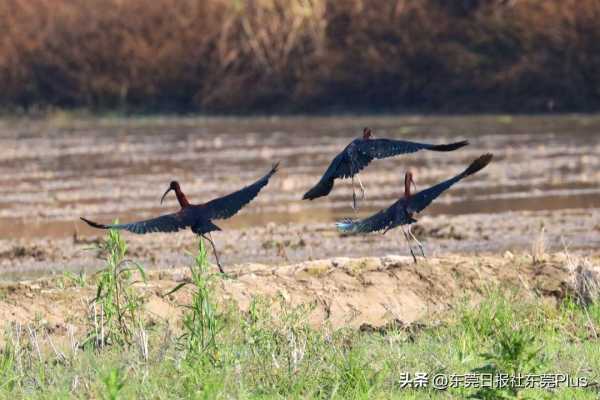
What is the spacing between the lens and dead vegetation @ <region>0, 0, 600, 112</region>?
28156 mm

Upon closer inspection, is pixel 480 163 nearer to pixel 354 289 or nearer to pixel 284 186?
pixel 354 289

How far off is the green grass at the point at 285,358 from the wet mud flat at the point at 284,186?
231cm

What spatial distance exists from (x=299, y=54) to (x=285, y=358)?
23.8 meters

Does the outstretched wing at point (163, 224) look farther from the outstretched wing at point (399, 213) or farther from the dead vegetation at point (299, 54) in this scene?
the dead vegetation at point (299, 54)

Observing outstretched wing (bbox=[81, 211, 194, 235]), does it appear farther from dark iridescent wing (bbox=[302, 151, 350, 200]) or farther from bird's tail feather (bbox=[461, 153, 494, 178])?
bird's tail feather (bbox=[461, 153, 494, 178])

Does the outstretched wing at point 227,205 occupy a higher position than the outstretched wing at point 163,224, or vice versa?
the outstretched wing at point 227,205

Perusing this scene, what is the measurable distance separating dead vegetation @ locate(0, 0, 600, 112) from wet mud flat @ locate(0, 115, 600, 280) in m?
1.49

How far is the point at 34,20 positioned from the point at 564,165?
18.0 m

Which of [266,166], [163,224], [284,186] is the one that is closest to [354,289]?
[163,224]

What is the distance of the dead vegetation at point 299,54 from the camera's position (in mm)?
28156

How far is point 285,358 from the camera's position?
739cm

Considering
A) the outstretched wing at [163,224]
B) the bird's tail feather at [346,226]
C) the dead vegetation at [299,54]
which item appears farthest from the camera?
the dead vegetation at [299,54]

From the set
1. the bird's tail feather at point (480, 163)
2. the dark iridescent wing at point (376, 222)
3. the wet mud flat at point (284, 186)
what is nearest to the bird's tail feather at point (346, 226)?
the dark iridescent wing at point (376, 222)

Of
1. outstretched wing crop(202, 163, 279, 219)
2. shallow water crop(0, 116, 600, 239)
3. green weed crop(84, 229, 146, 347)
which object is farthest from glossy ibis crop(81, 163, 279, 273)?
shallow water crop(0, 116, 600, 239)
